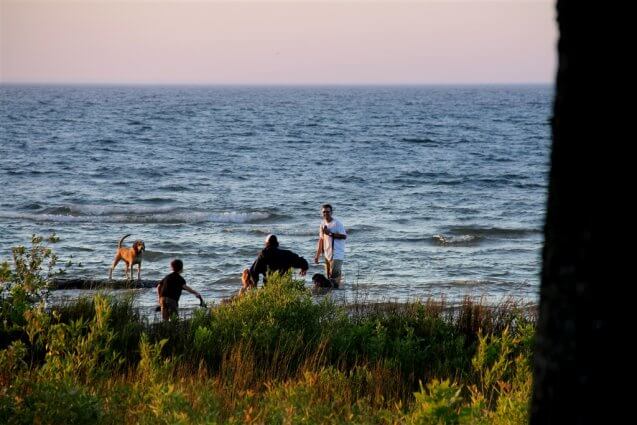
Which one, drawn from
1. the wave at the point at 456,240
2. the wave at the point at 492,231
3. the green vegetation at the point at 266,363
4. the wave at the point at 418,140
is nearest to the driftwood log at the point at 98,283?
the green vegetation at the point at 266,363

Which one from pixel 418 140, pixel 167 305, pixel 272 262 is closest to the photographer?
pixel 167 305

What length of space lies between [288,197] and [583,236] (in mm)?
33746

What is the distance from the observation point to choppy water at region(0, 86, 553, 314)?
2189 centimetres

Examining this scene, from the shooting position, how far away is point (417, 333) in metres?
11.0

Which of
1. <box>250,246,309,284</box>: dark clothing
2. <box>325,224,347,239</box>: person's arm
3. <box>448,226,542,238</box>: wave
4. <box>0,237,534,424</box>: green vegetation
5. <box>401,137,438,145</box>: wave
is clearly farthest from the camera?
<box>401,137,438,145</box>: wave

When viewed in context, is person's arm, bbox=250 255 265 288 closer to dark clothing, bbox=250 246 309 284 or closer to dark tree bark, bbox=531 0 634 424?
dark clothing, bbox=250 246 309 284

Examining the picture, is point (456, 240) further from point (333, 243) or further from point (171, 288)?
point (171, 288)

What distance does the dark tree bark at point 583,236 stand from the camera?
2809mm

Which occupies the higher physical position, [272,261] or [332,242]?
[272,261]

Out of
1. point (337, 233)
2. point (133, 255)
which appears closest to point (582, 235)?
point (337, 233)

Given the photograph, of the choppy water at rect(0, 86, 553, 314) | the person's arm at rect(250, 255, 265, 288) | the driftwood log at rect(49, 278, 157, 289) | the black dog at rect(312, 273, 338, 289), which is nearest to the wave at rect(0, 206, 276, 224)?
the choppy water at rect(0, 86, 553, 314)

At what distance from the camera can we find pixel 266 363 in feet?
29.0

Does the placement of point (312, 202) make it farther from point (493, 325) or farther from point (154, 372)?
point (154, 372)

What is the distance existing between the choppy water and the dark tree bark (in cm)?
1031
